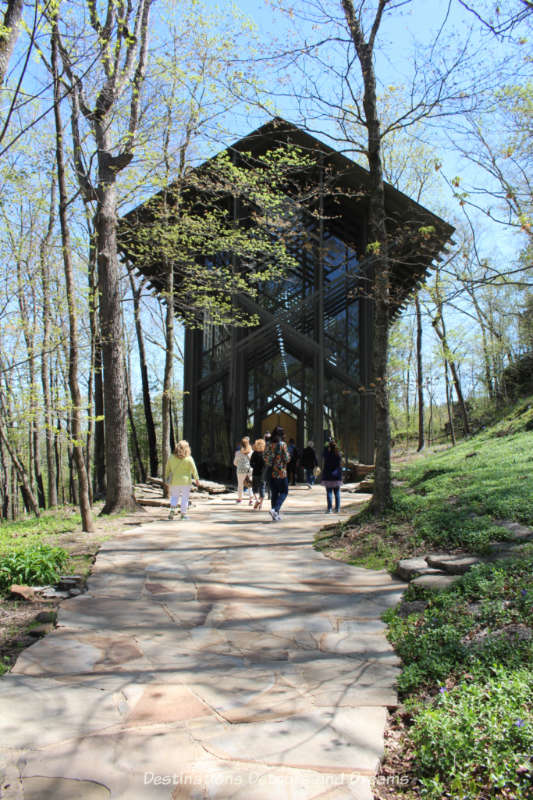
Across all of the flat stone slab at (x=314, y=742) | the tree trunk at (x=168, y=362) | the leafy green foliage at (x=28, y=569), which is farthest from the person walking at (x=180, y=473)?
the flat stone slab at (x=314, y=742)

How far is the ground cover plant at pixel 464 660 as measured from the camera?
2.50 meters

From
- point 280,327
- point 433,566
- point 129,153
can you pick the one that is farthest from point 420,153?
point 433,566

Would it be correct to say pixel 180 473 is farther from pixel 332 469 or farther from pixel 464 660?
pixel 464 660

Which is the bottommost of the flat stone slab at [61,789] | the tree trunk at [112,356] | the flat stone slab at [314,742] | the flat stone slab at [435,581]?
the flat stone slab at [314,742]

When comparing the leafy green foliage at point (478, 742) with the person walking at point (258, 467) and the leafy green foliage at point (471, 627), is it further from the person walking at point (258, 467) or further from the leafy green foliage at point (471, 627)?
the person walking at point (258, 467)

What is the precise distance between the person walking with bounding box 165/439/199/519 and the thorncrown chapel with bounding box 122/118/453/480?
9070 millimetres

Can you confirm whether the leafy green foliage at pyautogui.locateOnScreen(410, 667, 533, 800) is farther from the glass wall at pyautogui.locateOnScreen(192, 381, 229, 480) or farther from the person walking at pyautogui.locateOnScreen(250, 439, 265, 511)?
the glass wall at pyautogui.locateOnScreen(192, 381, 229, 480)

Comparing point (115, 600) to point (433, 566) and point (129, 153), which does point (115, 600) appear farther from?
point (129, 153)

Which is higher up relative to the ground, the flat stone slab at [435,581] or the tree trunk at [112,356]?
the tree trunk at [112,356]

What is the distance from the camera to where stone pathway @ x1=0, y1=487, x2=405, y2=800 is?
2.46 meters

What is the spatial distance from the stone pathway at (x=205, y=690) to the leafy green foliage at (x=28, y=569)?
514 millimetres

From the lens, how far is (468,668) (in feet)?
11.2

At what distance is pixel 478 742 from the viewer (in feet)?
8.52

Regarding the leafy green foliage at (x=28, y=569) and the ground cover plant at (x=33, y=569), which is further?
the leafy green foliage at (x=28, y=569)
